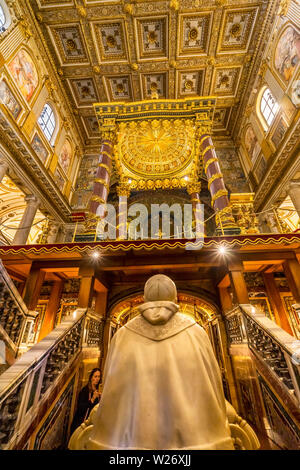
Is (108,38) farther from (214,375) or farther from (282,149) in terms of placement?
(214,375)

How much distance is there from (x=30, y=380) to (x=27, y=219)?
328 inches

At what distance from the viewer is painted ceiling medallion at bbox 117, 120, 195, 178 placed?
10.3m

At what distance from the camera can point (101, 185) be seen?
873 cm

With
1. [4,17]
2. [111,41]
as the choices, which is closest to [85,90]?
[111,41]

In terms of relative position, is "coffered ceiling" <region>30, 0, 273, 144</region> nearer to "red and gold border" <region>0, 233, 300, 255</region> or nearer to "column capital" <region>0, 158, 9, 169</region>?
"column capital" <region>0, 158, 9, 169</region>

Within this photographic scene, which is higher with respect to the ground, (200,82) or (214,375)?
(200,82)

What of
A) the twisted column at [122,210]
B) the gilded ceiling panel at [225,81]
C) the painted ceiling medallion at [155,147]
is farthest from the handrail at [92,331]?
the gilded ceiling panel at [225,81]

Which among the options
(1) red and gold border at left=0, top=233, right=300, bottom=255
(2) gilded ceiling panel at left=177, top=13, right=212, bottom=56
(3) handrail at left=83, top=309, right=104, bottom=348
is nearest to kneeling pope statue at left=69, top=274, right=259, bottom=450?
(3) handrail at left=83, top=309, right=104, bottom=348

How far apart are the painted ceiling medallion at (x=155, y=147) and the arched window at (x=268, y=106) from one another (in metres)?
4.27

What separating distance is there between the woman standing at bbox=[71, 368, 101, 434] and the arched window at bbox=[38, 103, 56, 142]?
38.6 ft

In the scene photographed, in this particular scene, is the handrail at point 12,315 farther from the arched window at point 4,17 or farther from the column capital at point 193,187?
the arched window at point 4,17

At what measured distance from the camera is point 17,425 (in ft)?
7.19
